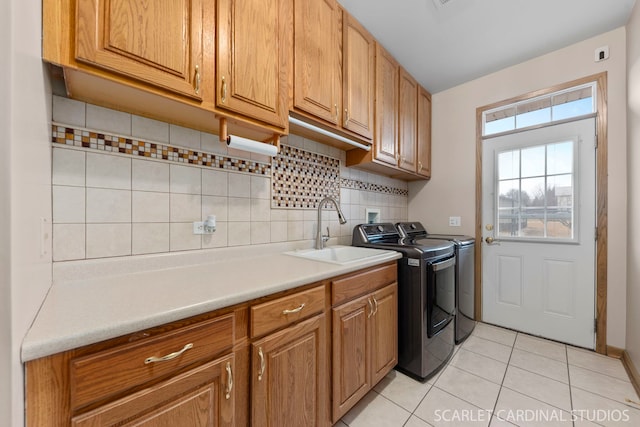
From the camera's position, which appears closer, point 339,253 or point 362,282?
point 362,282

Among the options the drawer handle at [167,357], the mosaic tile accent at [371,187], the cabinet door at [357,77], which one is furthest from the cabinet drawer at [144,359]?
the mosaic tile accent at [371,187]

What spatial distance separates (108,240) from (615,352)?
134 inches

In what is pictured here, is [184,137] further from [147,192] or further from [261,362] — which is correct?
[261,362]

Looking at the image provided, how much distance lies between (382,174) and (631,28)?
6.47 ft

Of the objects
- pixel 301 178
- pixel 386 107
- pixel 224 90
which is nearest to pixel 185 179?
pixel 224 90

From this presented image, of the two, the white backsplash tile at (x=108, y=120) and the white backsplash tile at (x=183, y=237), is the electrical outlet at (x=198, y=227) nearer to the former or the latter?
the white backsplash tile at (x=183, y=237)

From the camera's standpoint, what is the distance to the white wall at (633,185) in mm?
1591

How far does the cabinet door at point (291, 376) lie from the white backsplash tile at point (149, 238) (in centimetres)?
67

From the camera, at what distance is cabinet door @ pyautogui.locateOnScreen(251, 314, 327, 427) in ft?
2.90

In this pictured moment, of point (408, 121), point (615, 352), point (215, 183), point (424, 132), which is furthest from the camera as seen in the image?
point (424, 132)

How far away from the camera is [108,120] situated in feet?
3.42

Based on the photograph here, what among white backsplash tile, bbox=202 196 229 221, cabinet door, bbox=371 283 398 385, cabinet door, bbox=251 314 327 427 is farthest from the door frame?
white backsplash tile, bbox=202 196 229 221

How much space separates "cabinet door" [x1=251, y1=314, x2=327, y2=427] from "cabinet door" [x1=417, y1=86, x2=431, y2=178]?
2.10m

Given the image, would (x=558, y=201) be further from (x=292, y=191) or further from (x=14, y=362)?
(x=14, y=362)
